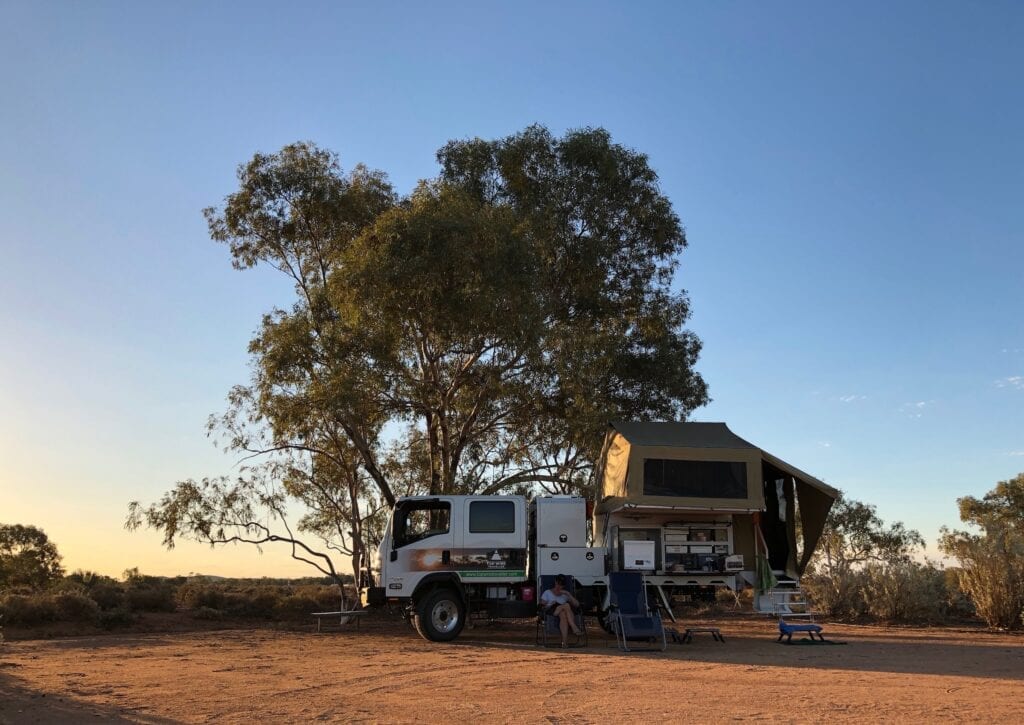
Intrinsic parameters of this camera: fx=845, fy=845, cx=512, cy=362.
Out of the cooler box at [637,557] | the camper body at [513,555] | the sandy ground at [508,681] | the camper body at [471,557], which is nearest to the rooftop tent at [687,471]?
the camper body at [513,555]

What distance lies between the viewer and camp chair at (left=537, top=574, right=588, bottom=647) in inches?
545

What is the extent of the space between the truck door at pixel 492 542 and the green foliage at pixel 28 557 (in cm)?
2009

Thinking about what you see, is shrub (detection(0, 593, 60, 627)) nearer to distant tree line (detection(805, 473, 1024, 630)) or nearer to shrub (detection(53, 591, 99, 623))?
shrub (detection(53, 591, 99, 623))

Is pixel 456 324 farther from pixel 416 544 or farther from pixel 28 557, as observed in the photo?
pixel 28 557

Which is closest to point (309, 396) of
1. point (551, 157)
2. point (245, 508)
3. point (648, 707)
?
point (245, 508)

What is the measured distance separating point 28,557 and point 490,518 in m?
22.2

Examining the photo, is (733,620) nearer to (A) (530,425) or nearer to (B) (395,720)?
(A) (530,425)

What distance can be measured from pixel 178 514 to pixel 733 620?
42.3 ft

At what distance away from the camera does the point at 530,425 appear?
68.1ft

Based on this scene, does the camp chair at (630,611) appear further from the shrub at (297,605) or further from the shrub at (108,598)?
the shrub at (108,598)

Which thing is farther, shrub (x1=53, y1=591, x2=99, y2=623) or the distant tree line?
shrub (x1=53, y1=591, x2=99, y2=623)

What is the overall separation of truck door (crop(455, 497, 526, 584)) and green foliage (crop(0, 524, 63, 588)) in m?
20.1

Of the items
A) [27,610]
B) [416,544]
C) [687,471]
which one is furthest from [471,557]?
[27,610]

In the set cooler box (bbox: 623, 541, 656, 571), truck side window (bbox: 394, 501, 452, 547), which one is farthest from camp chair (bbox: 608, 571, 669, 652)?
truck side window (bbox: 394, 501, 452, 547)
